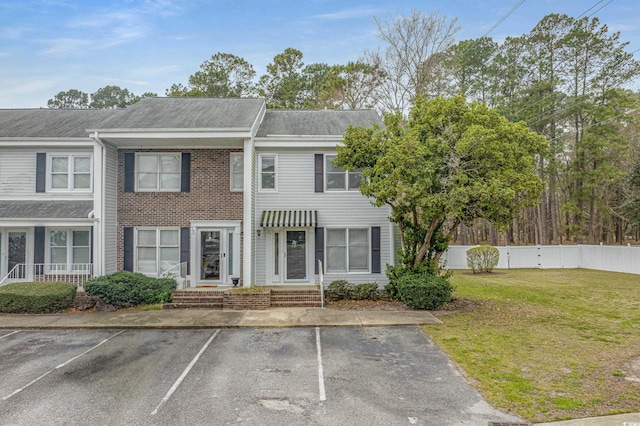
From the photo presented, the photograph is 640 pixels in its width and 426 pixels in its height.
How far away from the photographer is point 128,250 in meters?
13.1

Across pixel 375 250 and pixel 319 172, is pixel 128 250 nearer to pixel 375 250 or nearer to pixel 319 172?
pixel 319 172

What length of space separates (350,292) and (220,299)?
4.35 metres

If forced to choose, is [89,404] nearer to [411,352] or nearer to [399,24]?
[411,352]

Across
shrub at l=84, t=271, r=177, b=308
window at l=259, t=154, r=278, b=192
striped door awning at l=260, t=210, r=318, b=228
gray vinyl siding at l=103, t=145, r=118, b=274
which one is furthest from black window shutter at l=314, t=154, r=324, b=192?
gray vinyl siding at l=103, t=145, r=118, b=274

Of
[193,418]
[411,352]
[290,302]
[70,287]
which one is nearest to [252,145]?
[290,302]

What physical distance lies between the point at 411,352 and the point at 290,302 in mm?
5132

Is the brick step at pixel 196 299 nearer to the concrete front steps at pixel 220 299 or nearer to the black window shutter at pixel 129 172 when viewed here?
the concrete front steps at pixel 220 299

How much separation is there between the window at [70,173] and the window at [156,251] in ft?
9.61

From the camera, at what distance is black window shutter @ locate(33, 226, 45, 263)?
13.0 metres

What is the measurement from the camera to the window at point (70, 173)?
44.5ft

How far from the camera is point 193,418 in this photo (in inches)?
194

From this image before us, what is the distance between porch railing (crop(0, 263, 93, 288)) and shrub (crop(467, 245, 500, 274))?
18.9m

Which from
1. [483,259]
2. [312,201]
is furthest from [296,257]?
[483,259]

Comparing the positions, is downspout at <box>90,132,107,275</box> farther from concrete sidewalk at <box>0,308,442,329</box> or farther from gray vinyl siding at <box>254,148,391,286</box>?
gray vinyl siding at <box>254,148,391,286</box>
